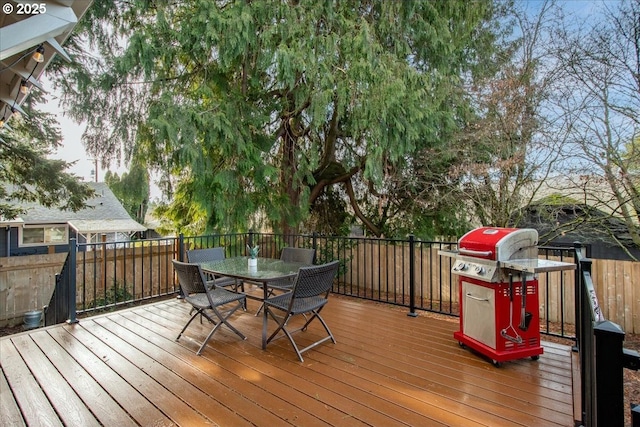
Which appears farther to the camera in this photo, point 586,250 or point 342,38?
point 342,38

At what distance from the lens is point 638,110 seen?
14.9 ft

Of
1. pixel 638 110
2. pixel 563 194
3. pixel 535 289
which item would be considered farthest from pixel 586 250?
pixel 638 110

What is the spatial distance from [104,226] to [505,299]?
13.5 meters

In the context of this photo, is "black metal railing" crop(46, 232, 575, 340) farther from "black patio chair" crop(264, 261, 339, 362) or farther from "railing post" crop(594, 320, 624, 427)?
"railing post" crop(594, 320, 624, 427)

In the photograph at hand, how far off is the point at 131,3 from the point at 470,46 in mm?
5778

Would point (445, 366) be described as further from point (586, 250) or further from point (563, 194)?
point (563, 194)

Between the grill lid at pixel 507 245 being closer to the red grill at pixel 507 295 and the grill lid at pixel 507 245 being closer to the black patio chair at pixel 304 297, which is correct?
the red grill at pixel 507 295

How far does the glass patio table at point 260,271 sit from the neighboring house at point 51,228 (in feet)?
29.2

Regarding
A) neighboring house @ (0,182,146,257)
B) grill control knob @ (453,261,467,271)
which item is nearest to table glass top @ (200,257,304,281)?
grill control knob @ (453,261,467,271)

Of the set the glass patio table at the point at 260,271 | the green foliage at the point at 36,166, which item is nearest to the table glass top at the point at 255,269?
the glass patio table at the point at 260,271

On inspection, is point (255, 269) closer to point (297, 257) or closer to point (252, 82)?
point (297, 257)

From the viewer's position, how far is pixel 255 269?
3557 mm

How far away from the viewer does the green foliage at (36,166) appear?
24.9 ft

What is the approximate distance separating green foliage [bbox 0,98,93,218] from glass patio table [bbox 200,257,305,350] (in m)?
6.82
